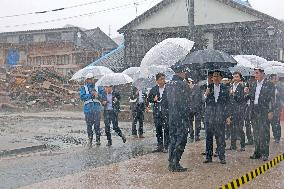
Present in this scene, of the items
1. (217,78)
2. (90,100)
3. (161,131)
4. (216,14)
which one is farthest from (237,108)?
(216,14)

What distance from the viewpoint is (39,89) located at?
28094 mm

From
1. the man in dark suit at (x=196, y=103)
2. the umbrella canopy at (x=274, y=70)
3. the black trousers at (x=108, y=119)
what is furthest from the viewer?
the umbrella canopy at (x=274, y=70)

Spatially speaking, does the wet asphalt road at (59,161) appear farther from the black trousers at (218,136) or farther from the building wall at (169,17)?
the building wall at (169,17)

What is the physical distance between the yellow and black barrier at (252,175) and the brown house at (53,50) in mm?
31528

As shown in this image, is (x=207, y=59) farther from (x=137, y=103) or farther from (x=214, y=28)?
(x=214, y=28)

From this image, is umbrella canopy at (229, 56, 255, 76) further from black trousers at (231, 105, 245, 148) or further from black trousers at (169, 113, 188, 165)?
black trousers at (169, 113, 188, 165)

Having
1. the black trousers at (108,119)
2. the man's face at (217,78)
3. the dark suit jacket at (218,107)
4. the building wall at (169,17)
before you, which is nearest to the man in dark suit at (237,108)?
the dark suit jacket at (218,107)

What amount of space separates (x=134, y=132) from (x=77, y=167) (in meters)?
4.83

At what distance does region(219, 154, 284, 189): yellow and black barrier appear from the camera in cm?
601

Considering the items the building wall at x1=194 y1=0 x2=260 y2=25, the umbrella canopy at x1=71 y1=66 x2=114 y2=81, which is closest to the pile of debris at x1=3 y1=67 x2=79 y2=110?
the building wall at x1=194 y1=0 x2=260 y2=25

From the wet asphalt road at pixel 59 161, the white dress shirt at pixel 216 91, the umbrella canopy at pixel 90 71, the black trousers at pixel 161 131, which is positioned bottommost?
the wet asphalt road at pixel 59 161

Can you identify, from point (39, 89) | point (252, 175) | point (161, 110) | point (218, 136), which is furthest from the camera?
point (39, 89)

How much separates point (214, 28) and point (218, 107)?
17877 mm

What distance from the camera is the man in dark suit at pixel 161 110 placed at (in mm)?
8863
